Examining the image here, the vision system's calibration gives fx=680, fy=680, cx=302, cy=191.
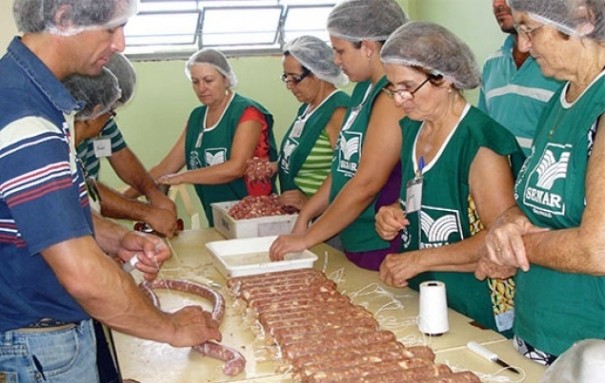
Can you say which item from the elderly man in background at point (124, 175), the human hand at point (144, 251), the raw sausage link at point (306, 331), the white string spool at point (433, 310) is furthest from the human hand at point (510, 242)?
the elderly man in background at point (124, 175)

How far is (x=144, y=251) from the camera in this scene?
2.21m

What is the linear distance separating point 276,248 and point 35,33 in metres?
1.36

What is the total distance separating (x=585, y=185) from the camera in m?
1.55

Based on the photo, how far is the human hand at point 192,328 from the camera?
5.82 ft

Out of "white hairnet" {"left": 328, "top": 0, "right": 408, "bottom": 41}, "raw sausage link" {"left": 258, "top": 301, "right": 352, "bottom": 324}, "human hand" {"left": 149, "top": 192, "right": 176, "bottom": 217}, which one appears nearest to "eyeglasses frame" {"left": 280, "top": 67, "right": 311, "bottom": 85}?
"white hairnet" {"left": 328, "top": 0, "right": 408, "bottom": 41}

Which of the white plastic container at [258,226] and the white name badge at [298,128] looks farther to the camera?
the white name badge at [298,128]

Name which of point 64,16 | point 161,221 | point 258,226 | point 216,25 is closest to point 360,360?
point 64,16

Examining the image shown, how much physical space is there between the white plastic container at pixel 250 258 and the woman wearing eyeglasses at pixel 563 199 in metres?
0.92

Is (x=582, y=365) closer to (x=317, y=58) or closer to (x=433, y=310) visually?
(x=433, y=310)

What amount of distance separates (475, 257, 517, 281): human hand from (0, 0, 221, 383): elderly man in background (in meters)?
0.87

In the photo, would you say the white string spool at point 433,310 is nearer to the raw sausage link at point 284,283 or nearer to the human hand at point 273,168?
the raw sausage link at point 284,283

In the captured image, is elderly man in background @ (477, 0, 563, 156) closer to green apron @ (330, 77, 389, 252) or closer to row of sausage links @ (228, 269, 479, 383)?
green apron @ (330, 77, 389, 252)

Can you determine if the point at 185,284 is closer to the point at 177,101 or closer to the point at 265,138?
the point at 265,138

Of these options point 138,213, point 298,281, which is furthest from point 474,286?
point 138,213
